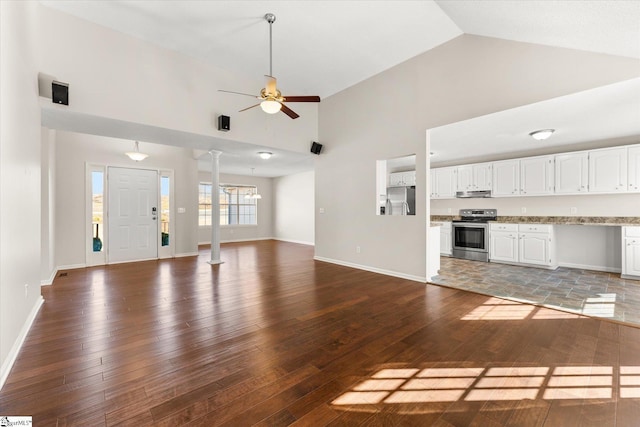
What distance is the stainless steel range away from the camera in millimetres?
6062

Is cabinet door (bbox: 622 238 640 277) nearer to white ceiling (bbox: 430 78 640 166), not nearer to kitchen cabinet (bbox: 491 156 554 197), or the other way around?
kitchen cabinet (bbox: 491 156 554 197)

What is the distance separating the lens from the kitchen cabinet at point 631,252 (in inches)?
174

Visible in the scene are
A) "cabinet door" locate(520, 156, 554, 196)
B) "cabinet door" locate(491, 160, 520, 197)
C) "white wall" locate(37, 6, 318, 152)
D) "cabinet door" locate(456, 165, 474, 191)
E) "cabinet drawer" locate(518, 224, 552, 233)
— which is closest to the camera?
"white wall" locate(37, 6, 318, 152)

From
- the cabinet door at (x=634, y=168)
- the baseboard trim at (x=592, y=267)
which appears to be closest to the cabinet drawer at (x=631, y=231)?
the cabinet door at (x=634, y=168)

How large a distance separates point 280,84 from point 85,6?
296cm

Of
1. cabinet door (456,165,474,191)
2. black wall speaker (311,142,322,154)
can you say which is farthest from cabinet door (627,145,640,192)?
black wall speaker (311,142,322,154)

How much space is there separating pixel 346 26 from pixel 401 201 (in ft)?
11.2

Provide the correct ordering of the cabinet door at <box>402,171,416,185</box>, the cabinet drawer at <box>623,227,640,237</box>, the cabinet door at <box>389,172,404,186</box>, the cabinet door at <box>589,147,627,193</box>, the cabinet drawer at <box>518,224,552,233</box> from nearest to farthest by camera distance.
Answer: the cabinet drawer at <box>623,227,640,237</box>
the cabinet door at <box>589,147,627,193</box>
the cabinet drawer at <box>518,224,552,233</box>
the cabinet door at <box>402,171,416,185</box>
the cabinet door at <box>389,172,404,186</box>

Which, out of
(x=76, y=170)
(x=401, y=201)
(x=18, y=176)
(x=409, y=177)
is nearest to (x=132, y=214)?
(x=76, y=170)

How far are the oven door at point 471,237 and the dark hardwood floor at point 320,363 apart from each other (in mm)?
2872

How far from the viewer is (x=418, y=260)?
445 centimetres

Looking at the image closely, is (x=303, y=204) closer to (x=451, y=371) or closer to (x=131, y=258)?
(x=131, y=258)

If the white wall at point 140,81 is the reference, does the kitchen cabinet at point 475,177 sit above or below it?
below

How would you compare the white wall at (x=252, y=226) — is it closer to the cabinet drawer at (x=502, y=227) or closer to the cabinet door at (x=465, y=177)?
the cabinet door at (x=465, y=177)
